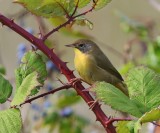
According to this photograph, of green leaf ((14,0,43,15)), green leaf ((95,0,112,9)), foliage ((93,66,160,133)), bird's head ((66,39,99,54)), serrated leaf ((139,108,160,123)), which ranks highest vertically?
bird's head ((66,39,99,54))

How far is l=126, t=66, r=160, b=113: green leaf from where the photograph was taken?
2.36ft

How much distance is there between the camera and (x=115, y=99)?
696 mm

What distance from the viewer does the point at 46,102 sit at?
6.74 feet

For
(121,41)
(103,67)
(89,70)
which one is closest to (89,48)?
(103,67)

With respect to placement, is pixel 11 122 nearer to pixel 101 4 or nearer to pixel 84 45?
pixel 101 4

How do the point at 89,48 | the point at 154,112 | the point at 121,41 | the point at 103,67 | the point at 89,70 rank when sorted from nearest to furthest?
the point at 154,112 → the point at 89,70 → the point at 103,67 → the point at 89,48 → the point at 121,41

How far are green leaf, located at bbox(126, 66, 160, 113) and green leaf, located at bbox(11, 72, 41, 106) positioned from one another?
122mm

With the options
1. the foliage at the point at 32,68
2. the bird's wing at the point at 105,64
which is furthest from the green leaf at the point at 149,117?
the bird's wing at the point at 105,64

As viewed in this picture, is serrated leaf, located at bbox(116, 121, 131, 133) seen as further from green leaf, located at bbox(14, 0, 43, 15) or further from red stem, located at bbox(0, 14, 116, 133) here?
green leaf, located at bbox(14, 0, 43, 15)

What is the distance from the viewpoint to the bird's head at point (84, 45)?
171 centimetres

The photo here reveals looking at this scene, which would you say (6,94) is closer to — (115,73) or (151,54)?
(115,73)

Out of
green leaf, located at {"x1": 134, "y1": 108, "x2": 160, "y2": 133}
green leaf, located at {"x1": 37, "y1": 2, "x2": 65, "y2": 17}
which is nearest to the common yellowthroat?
green leaf, located at {"x1": 37, "y1": 2, "x2": 65, "y2": 17}

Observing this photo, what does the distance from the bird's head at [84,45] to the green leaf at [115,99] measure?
988 mm

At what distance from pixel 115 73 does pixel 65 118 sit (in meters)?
0.51
